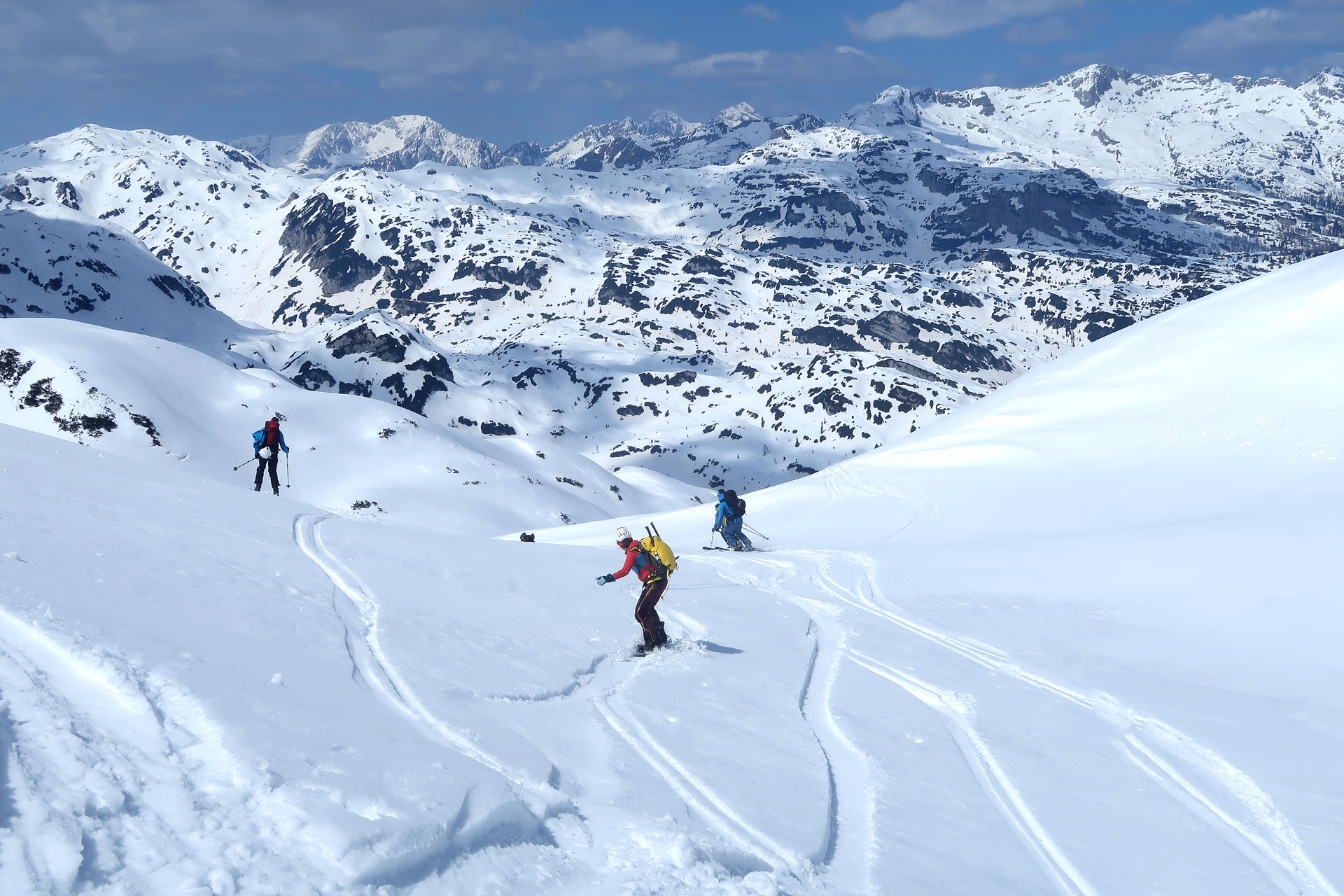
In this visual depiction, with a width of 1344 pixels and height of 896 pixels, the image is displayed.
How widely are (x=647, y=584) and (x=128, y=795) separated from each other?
963cm

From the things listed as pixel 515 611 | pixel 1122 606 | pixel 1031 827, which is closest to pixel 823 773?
pixel 1031 827

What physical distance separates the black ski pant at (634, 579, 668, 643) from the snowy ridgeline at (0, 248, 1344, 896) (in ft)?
A: 2.44

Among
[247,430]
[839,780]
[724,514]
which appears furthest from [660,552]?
[247,430]

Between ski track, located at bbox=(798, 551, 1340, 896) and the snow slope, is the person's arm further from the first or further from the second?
the snow slope

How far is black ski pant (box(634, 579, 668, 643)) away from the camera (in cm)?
1464

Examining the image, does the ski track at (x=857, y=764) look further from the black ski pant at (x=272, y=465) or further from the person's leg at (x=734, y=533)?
the black ski pant at (x=272, y=465)

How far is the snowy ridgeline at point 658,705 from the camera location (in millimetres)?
6359

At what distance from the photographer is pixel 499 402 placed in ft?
532

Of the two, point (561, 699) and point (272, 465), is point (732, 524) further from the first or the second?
point (561, 699)

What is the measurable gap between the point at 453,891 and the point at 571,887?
955mm

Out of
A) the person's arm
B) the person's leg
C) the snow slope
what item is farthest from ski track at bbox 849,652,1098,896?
the snow slope

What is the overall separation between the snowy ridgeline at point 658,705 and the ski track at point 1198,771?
0.17ft

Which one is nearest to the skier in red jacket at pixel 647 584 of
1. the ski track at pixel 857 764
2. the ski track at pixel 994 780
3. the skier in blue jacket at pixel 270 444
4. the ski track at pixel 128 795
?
the ski track at pixel 857 764

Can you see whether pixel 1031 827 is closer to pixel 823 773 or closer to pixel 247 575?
pixel 823 773
